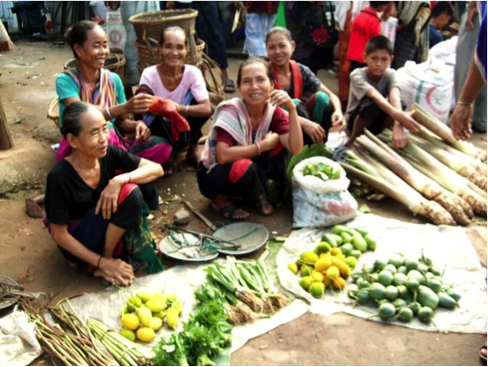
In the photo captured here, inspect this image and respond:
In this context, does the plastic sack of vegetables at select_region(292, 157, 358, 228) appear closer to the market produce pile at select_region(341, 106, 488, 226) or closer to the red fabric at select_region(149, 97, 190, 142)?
the market produce pile at select_region(341, 106, 488, 226)

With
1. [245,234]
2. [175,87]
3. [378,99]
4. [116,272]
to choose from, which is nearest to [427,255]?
[245,234]

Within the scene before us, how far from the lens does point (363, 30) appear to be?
5785mm

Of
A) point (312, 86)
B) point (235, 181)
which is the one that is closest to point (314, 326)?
point (235, 181)

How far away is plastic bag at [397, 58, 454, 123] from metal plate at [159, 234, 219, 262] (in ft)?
9.69

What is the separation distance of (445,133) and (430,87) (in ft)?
2.67

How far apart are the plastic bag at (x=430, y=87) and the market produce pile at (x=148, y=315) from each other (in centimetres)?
356

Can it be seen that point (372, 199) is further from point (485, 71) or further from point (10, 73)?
point (10, 73)

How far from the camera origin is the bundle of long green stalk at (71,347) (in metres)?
2.57

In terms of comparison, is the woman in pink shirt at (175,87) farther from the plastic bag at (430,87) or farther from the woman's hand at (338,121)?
the plastic bag at (430,87)

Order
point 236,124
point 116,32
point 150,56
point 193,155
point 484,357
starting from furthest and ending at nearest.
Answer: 1. point 116,32
2. point 150,56
3. point 193,155
4. point 236,124
5. point 484,357

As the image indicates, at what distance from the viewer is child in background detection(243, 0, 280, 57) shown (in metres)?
6.43

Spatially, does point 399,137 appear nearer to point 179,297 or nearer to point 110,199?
point 179,297

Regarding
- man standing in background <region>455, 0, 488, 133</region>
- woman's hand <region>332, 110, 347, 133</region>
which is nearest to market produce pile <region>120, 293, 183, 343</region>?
woman's hand <region>332, 110, 347, 133</region>

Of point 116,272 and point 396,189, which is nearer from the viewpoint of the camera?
point 116,272
